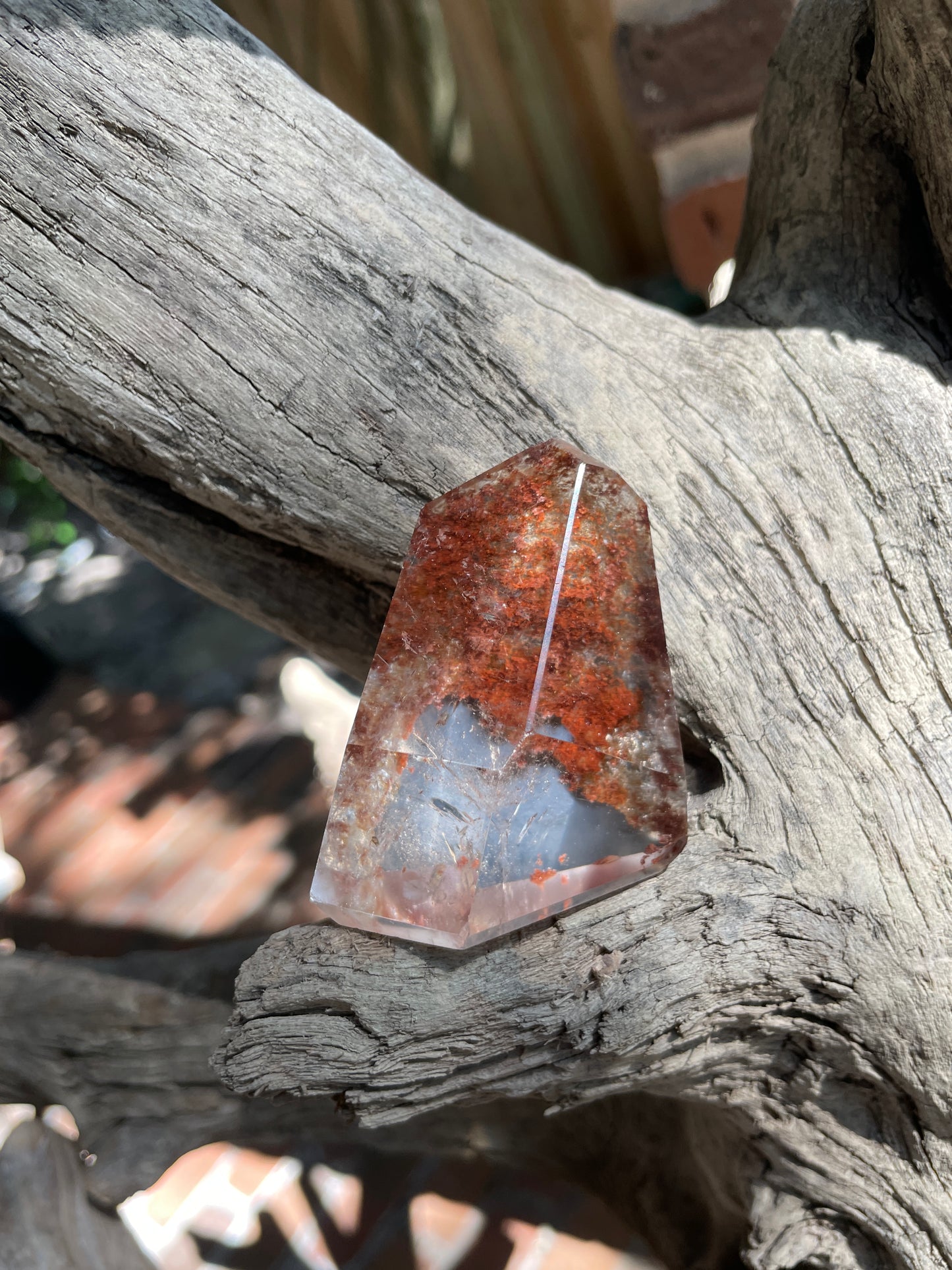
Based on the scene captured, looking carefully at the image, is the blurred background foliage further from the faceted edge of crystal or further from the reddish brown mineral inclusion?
the faceted edge of crystal

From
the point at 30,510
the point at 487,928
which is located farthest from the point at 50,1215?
the point at 30,510

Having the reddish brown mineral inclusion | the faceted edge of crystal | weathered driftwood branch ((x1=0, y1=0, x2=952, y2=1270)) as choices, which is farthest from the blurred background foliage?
the faceted edge of crystal

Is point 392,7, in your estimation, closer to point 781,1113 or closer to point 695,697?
point 695,697

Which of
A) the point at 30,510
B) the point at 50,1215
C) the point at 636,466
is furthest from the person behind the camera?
the point at 30,510

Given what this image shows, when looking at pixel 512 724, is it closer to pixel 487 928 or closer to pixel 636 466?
pixel 487 928

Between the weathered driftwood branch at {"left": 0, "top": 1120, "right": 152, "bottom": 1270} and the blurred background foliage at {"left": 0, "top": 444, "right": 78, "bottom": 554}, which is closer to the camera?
the weathered driftwood branch at {"left": 0, "top": 1120, "right": 152, "bottom": 1270}

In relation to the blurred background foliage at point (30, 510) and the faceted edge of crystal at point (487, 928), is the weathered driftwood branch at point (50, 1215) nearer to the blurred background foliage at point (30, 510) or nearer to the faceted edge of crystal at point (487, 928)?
the faceted edge of crystal at point (487, 928)
